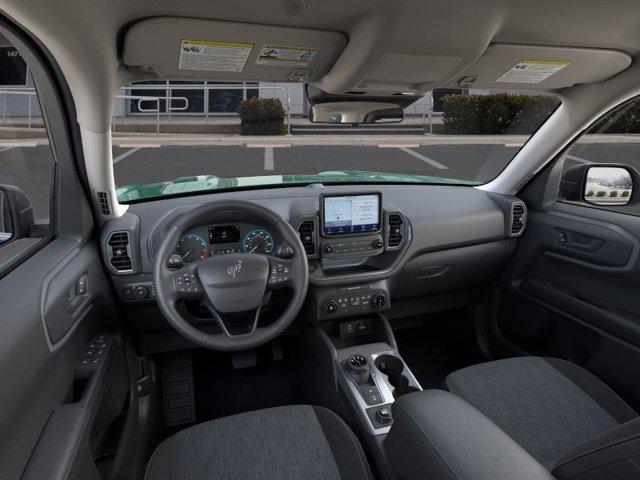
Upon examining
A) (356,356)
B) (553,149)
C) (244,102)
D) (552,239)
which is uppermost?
(244,102)

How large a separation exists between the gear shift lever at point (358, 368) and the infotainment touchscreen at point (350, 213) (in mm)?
672

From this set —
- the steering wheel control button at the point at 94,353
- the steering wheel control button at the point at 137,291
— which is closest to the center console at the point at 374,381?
the steering wheel control button at the point at 137,291

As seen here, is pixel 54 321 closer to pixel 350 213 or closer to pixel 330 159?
pixel 350 213

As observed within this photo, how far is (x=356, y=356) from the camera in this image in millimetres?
2482

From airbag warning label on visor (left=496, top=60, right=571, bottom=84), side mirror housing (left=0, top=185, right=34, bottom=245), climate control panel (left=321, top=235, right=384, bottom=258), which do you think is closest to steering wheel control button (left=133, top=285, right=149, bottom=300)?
side mirror housing (left=0, top=185, right=34, bottom=245)

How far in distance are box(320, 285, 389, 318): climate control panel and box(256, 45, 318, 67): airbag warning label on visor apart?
4.11 feet

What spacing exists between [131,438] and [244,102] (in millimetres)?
2729

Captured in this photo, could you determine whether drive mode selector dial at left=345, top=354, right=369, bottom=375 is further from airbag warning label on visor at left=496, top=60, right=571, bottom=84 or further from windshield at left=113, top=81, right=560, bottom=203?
airbag warning label on visor at left=496, top=60, right=571, bottom=84

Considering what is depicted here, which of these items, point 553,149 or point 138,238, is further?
point 553,149

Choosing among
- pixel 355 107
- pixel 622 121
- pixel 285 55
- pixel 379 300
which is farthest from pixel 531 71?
pixel 379 300

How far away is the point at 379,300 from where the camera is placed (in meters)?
2.79

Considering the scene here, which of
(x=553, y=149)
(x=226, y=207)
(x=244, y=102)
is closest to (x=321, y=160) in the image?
(x=244, y=102)

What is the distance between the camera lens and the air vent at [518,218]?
3.02 meters

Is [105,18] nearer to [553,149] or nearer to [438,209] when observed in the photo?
[438,209]
